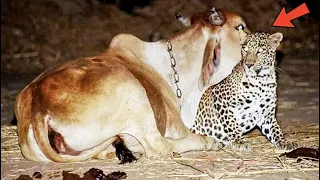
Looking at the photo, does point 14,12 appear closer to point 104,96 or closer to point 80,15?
point 80,15

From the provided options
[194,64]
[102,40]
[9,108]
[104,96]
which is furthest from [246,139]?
[102,40]

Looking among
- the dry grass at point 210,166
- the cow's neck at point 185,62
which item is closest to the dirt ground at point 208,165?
the dry grass at point 210,166

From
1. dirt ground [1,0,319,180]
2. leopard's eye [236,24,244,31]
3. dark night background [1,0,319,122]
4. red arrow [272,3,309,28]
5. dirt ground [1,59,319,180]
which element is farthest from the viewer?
dark night background [1,0,319,122]

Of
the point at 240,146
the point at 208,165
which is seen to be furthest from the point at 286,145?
the point at 208,165

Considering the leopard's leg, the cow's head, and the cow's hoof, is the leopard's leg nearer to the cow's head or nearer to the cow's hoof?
the cow's head

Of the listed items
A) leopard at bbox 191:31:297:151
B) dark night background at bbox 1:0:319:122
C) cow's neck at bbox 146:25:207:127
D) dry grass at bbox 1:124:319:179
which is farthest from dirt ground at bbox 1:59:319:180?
dark night background at bbox 1:0:319:122

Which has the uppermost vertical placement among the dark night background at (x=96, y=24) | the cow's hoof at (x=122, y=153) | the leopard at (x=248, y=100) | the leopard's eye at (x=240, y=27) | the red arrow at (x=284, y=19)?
the dark night background at (x=96, y=24)

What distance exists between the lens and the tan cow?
4.63 meters

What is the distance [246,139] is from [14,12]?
8730mm

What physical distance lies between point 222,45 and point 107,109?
4.04 feet

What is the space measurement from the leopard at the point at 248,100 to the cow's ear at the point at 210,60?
0.19 metres

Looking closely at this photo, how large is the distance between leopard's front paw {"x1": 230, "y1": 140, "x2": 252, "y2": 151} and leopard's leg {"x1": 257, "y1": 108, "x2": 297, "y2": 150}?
0.20 metres

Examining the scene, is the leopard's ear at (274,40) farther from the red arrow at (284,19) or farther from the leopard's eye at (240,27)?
the red arrow at (284,19)

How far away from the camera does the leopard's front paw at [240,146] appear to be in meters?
5.02
